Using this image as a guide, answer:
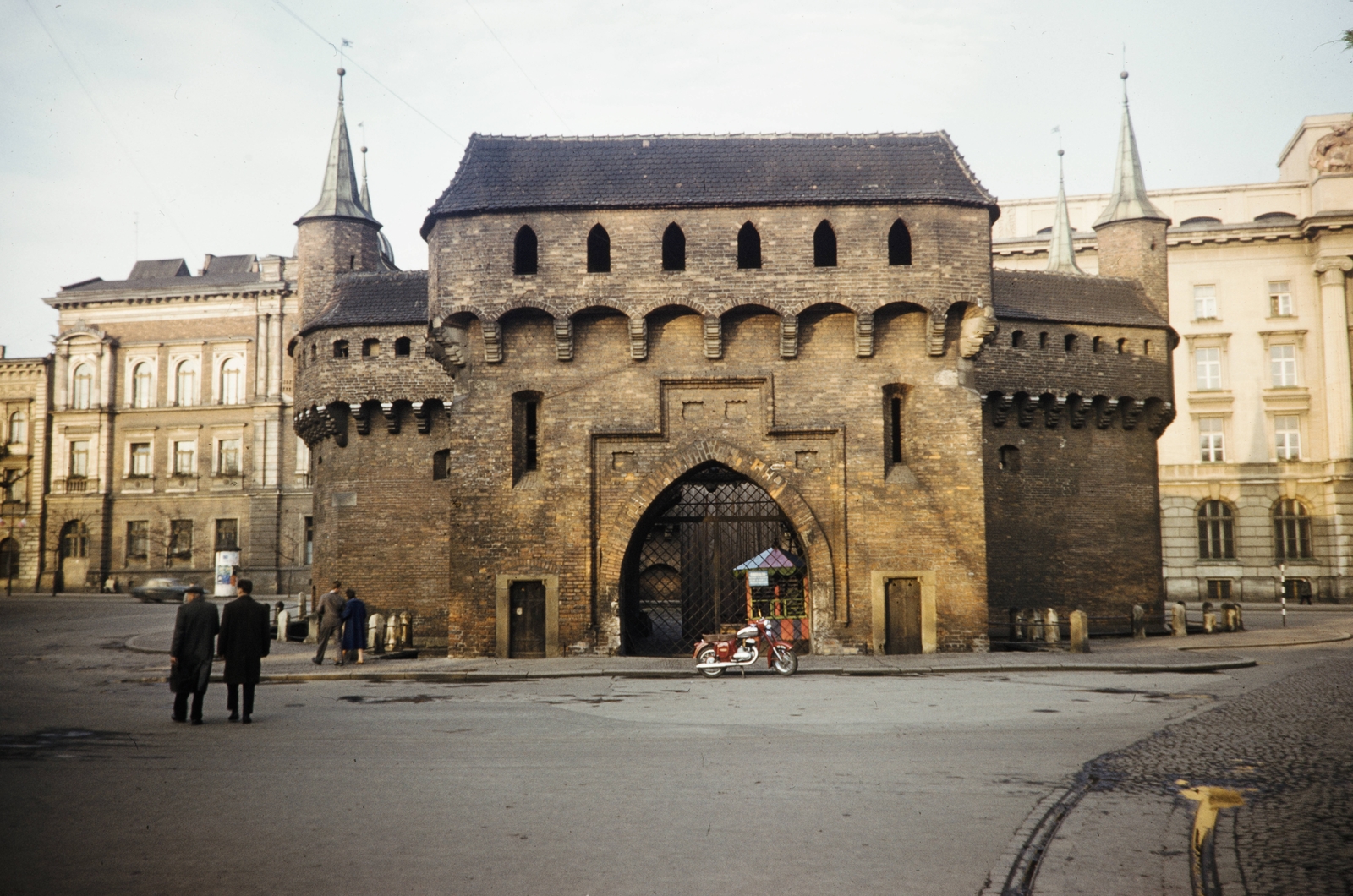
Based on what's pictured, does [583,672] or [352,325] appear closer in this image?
[583,672]

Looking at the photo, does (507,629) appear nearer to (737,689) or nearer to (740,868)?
(737,689)

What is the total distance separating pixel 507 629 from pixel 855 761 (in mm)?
13344

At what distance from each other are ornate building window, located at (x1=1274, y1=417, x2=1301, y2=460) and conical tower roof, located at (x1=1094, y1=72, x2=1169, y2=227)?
19537 millimetres

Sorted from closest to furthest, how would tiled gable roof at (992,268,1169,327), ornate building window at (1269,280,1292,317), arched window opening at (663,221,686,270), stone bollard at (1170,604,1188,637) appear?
1. arched window opening at (663,221,686,270)
2. stone bollard at (1170,604,1188,637)
3. tiled gable roof at (992,268,1169,327)
4. ornate building window at (1269,280,1292,317)

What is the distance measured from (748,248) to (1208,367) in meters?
33.5

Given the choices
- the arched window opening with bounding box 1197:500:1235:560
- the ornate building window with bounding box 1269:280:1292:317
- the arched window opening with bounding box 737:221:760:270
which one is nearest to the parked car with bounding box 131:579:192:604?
the arched window opening with bounding box 737:221:760:270

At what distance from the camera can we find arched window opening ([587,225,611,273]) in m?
23.9

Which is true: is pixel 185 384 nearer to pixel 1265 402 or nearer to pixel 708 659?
pixel 708 659

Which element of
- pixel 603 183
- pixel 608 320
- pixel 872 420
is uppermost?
pixel 603 183

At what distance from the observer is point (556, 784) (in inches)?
365

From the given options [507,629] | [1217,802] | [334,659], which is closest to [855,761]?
[1217,802]

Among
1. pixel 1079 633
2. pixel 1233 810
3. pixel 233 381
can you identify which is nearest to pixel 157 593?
pixel 233 381

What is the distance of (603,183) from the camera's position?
23672 millimetres

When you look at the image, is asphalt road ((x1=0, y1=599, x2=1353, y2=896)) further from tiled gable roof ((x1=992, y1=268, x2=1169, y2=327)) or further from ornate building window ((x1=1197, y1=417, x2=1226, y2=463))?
ornate building window ((x1=1197, y1=417, x2=1226, y2=463))
